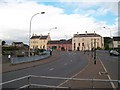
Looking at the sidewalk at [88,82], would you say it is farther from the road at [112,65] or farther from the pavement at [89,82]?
the road at [112,65]

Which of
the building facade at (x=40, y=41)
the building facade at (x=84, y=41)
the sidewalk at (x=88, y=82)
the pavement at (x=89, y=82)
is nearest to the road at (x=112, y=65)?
the pavement at (x=89, y=82)

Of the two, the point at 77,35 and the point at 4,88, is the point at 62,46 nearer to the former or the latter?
the point at 77,35

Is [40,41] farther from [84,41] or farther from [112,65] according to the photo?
[112,65]

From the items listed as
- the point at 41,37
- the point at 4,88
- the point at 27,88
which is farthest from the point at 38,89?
the point at 41,37

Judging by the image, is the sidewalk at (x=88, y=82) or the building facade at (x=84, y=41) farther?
the building facade at (x=84, y=41)

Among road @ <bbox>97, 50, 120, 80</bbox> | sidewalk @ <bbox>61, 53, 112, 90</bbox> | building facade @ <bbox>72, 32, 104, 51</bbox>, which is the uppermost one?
building facade @ <bbox>72, 32, 104, 51</bbox>

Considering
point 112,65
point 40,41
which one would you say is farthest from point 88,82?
point 40,41

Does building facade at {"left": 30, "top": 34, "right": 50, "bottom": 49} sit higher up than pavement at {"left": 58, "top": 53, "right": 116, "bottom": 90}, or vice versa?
building facade at {"left": 30, "top": 34, "right": 50, "bottom": 49}

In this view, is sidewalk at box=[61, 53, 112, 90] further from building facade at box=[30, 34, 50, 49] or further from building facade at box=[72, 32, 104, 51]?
building facade at box=[30, 34, 50, 49]

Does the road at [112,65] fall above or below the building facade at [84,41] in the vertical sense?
below

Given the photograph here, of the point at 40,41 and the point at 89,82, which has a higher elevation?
the point at 40,41

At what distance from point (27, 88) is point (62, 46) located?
159 metres

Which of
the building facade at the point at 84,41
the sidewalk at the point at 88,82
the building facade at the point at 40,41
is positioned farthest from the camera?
the building facade at the point at 40,41

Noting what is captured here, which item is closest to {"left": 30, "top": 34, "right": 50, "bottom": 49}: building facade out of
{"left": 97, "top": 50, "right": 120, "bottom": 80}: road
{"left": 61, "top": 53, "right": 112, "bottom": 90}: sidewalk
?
{"left": 97, "top": 50, "right": 120, "bottom": 80}: road
